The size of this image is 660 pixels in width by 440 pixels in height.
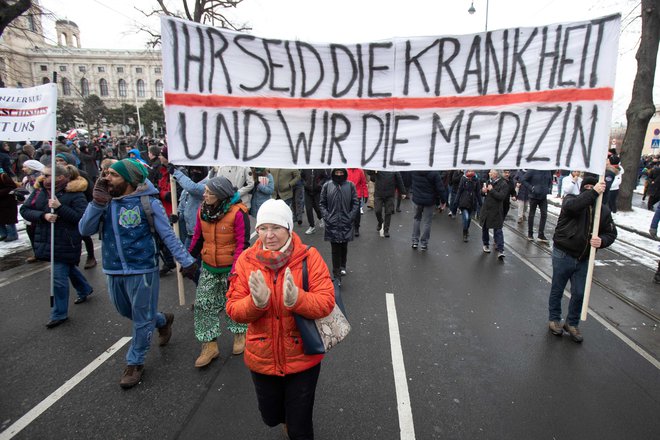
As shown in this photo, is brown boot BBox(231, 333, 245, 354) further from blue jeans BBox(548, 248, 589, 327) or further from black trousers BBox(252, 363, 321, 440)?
blue jeans BBox(548, 248, 589, 327)

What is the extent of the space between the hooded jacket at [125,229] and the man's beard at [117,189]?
43mm

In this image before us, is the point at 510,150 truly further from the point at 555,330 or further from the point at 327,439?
the point at 327,439

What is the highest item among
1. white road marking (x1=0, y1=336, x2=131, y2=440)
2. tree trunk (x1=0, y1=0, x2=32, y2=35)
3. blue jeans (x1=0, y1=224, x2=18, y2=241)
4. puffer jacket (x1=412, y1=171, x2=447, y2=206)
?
tree trunk (x1=0, y1=0, x2=32, y2=35)

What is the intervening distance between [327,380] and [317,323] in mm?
1353

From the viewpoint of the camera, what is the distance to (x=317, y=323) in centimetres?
213

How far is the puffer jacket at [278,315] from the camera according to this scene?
2.05m

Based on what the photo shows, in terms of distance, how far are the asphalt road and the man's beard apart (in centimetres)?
169

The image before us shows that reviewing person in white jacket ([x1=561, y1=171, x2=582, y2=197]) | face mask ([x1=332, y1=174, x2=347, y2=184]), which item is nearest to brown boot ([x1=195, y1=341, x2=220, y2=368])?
face mask ([x1=332, y1=174, x2=347, y2=184])

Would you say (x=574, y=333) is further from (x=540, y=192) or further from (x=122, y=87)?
(x=122, y=87)

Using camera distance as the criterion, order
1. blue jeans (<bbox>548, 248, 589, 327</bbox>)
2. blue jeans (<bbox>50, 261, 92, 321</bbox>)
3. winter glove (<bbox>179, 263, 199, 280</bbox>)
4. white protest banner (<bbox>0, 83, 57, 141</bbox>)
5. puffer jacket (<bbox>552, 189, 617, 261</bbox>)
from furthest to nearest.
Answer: white protest banner (<bbox>0, 83, 57, 141</bbox>) → blue jeans (<bbox>50, 261, 92, 321</bbox>) → blue jeans (<bbox>548, 248, 589, 327</bbox>) → puffer jacket (<bbox>552, 189, 617, 261</bbox>) → winter glove (<bbox>179, 263, 199, 280</bbox>)

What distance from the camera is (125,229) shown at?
3057 millimetres

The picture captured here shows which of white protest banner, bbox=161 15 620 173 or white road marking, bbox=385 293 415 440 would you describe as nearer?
white road marking, bbox=385 293 415 440

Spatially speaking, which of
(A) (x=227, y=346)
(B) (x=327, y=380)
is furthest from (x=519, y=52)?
(A) (x=227, y=346)

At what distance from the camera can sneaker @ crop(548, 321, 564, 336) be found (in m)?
4.04
